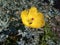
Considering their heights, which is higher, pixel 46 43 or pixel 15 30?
pixel 15 30

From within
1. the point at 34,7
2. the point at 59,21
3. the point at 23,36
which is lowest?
the point at 59,21

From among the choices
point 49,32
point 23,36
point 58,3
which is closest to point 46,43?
point 49,32

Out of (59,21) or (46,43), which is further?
(59,21)

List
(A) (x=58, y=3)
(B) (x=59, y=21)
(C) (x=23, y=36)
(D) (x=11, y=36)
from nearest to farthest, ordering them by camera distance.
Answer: (C) (x=23, y=36) < (D) (x=11, y=36) < (B) (x=59, y=21) < (A) (x=58, y=3)

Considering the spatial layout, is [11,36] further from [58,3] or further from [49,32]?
[58,3]

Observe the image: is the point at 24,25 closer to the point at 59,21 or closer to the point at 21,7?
the point at 21,7

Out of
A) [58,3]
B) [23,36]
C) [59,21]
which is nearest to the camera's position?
[23,36]

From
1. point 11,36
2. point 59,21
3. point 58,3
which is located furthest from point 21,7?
point 58,3
